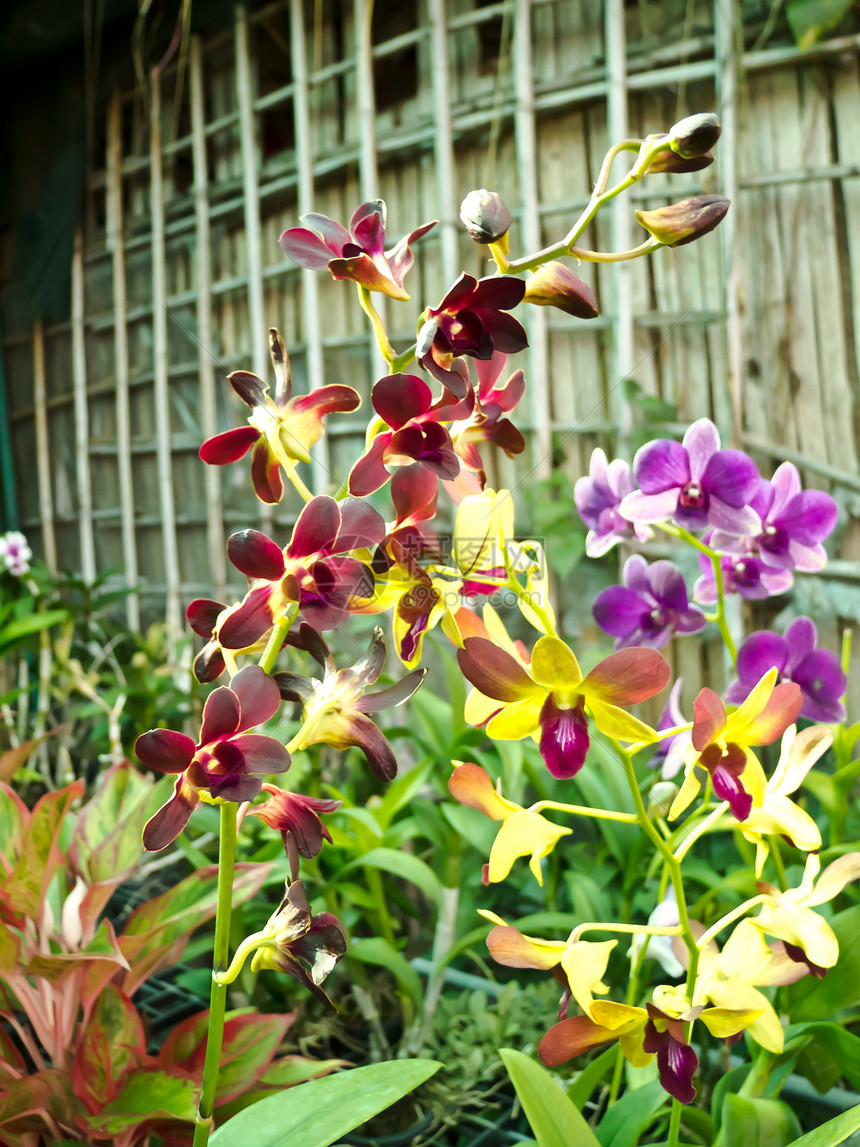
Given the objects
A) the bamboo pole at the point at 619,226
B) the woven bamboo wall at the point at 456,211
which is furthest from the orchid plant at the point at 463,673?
the bamboo pole at the point at 619,226

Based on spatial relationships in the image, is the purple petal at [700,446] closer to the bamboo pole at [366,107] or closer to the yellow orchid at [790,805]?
the yellow orchid at [790,805]

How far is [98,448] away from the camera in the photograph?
2227 mm

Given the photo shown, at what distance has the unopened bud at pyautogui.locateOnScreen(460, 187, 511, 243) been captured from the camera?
35 cm

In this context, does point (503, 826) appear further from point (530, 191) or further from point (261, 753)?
point (530, 191)

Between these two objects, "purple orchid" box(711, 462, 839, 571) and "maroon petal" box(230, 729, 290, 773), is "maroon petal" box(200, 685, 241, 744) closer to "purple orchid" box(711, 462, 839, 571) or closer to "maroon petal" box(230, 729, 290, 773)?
"maroon petal" box(230, 729, 290, 773)

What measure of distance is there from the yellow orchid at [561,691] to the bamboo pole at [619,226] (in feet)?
2.78

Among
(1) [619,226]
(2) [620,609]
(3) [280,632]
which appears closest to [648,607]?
(2) [620,609]

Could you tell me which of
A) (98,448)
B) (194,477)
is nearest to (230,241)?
(194,477)

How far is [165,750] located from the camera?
1.06 ft

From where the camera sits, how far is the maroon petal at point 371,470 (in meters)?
0.36

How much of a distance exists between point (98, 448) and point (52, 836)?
1.76m

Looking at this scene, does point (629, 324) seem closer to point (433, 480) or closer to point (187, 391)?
point (433, 480)

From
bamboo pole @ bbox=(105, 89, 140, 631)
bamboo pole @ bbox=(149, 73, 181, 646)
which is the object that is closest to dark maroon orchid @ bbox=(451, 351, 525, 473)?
bamboo pole @ bbox=(149, 73, 181, 646)

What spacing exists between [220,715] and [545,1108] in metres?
0.32
